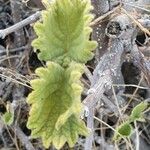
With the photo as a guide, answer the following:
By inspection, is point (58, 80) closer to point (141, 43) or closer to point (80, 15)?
point (80, 15)

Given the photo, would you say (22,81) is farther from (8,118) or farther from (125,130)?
(125,130)

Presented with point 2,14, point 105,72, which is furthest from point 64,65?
point 2,14

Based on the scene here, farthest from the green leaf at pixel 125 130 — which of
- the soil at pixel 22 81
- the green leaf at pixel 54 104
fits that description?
the green leaf at pixel 54 104

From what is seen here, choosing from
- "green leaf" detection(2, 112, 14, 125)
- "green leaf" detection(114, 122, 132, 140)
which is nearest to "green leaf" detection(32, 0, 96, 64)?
"green leaf" detection(114, 122, 132, 140)

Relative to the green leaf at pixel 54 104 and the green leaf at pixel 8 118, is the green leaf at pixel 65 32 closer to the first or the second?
the green leaf at pixel 54 104

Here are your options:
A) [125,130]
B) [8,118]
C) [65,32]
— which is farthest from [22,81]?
[65,32]

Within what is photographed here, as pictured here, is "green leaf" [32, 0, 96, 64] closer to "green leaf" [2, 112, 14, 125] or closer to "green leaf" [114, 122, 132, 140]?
"green leaf" [114, 122, 132, 140]
